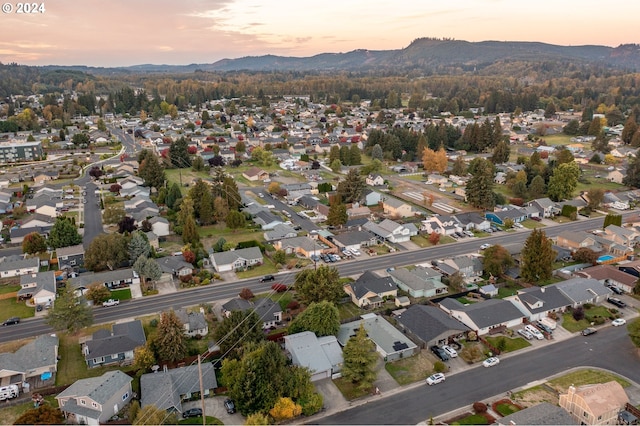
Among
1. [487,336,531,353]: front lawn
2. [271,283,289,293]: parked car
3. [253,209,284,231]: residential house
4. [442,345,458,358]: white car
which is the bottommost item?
[487,336,531,353]: front lawn

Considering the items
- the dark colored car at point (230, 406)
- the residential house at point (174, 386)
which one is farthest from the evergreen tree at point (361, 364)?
the residential house at point (174, 386)

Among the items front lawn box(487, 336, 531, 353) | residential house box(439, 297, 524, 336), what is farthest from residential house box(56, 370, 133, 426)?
front lawn box(487, 336, 531, 353)

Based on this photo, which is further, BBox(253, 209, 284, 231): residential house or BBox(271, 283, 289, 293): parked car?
BBox(253, 209, 284, 231): residential house

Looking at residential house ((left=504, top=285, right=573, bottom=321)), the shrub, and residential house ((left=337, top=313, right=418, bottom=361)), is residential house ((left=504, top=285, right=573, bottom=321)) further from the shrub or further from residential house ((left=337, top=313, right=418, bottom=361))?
the shrub

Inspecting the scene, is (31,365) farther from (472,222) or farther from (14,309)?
(472,222)

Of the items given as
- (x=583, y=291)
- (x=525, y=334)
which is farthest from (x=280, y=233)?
(x=583, y=291)

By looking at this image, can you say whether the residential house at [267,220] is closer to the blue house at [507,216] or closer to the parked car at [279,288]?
the parked car at [279,288]
